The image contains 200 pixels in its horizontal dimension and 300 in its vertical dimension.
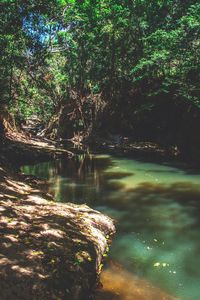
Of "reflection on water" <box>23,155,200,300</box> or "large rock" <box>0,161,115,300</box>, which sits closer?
"large rock" <box>0,161,115,300</box>

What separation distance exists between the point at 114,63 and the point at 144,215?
20.3 metres

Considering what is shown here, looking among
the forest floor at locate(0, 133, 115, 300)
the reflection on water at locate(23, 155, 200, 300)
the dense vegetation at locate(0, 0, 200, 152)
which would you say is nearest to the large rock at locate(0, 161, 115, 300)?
the forest floor at locate(0, 133, 115, 300)

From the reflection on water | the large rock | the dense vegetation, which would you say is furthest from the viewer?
the dense vegetation

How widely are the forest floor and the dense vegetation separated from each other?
10.2 metres

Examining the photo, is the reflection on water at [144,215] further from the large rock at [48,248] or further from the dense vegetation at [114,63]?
the dense vegetation at [114,63]

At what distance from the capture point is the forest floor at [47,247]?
5.89 m

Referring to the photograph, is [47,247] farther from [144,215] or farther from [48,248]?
[144,215]

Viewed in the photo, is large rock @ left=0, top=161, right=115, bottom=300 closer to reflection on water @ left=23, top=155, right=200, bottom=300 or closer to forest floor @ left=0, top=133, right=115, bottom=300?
forest floor @ left=0, top=133, right=115, bottom=300

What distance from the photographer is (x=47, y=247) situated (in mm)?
7180

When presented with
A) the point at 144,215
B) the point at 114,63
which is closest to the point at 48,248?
the point at 144,215

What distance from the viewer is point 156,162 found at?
22.0 metres

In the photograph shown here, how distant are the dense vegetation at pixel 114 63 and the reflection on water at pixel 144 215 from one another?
6017 millimetres

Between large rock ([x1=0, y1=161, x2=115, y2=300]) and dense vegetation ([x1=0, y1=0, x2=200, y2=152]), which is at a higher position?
dense vegetation ([x1=0, y1=0, x2=200, y2=152])

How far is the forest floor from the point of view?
5.89m
